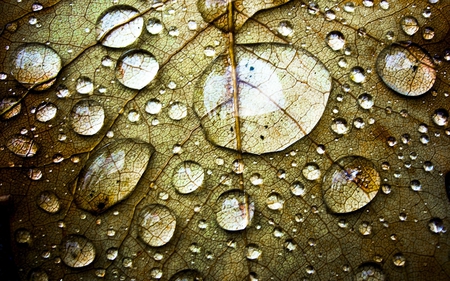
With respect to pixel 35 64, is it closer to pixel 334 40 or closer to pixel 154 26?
pixel 154 26

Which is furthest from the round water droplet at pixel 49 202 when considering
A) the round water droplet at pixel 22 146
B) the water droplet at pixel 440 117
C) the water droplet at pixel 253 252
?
the water droplet at pixel 440 117

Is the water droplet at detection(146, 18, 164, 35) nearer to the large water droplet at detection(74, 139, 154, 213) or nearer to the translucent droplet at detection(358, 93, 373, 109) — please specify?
the large water droplet at detection(74, 139, 154, 213)

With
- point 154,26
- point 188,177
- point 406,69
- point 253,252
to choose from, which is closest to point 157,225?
point 188,177

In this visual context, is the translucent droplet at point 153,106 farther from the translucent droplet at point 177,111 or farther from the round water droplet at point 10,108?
the round water droplet at point 10,108

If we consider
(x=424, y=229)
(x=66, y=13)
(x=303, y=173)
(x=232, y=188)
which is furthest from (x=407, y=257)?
(x=66, y=13)

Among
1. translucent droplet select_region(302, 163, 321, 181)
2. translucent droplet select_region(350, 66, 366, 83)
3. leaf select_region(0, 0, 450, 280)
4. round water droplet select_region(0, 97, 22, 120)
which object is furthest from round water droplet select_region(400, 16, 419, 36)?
round water droplet select_region(0, 97, 22, 120)

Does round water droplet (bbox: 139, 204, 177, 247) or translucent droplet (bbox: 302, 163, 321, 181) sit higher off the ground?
translucent droplet (bbox: 302, 163, 321, 181)

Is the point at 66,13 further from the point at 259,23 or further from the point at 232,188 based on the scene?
the point at 232,188
